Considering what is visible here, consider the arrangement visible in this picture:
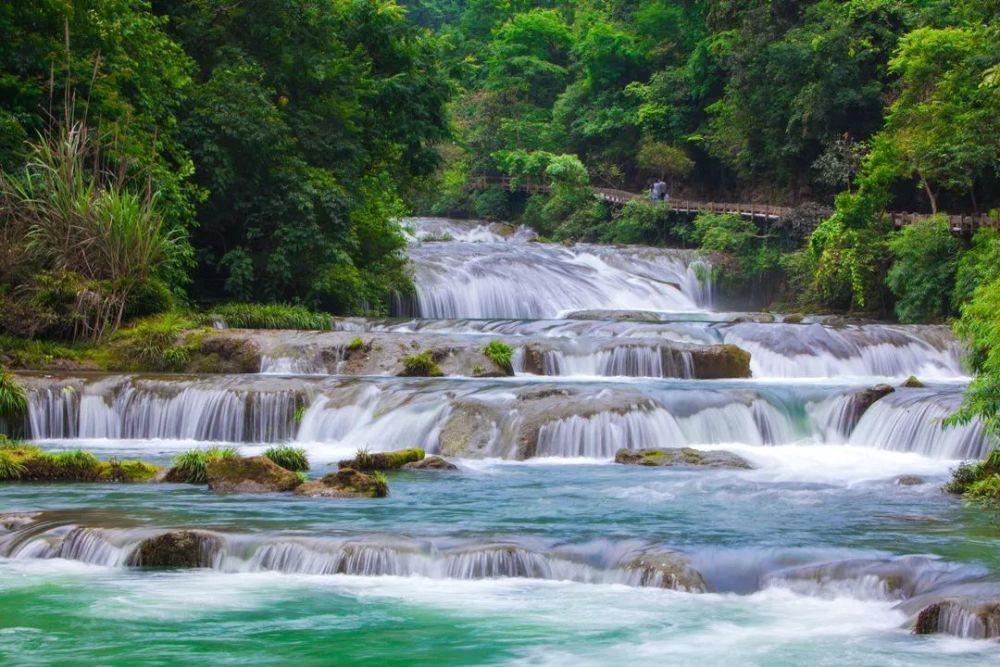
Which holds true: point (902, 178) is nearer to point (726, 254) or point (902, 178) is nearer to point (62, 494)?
point (726, 254)

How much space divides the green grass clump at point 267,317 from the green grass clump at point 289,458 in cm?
950

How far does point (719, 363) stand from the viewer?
23.1 meters

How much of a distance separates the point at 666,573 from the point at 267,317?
16836mm

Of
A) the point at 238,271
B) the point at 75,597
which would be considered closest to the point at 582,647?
the point at 75,597

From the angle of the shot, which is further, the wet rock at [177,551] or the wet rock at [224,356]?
the wet rock at [224,356]

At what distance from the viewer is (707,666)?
819 cm

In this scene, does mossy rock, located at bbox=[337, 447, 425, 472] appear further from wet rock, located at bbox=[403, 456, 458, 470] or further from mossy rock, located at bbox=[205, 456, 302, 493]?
mossy rock, located at bbox=[205, 456, 302, 493]

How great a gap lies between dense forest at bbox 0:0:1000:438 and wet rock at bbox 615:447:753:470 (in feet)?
11.4

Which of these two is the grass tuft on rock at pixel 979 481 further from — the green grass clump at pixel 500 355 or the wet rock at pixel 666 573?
the green grass clump at pixel 500 355

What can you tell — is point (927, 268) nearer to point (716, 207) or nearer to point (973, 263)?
point (973, 263)

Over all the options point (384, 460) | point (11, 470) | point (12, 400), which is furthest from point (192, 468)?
point (12, 400)

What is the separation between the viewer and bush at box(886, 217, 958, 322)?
1186 inches

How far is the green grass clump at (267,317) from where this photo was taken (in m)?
25.3

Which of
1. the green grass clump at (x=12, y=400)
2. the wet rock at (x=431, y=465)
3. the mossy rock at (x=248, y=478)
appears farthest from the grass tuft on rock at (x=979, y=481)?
the green grass clump at (x=12, y=400)
